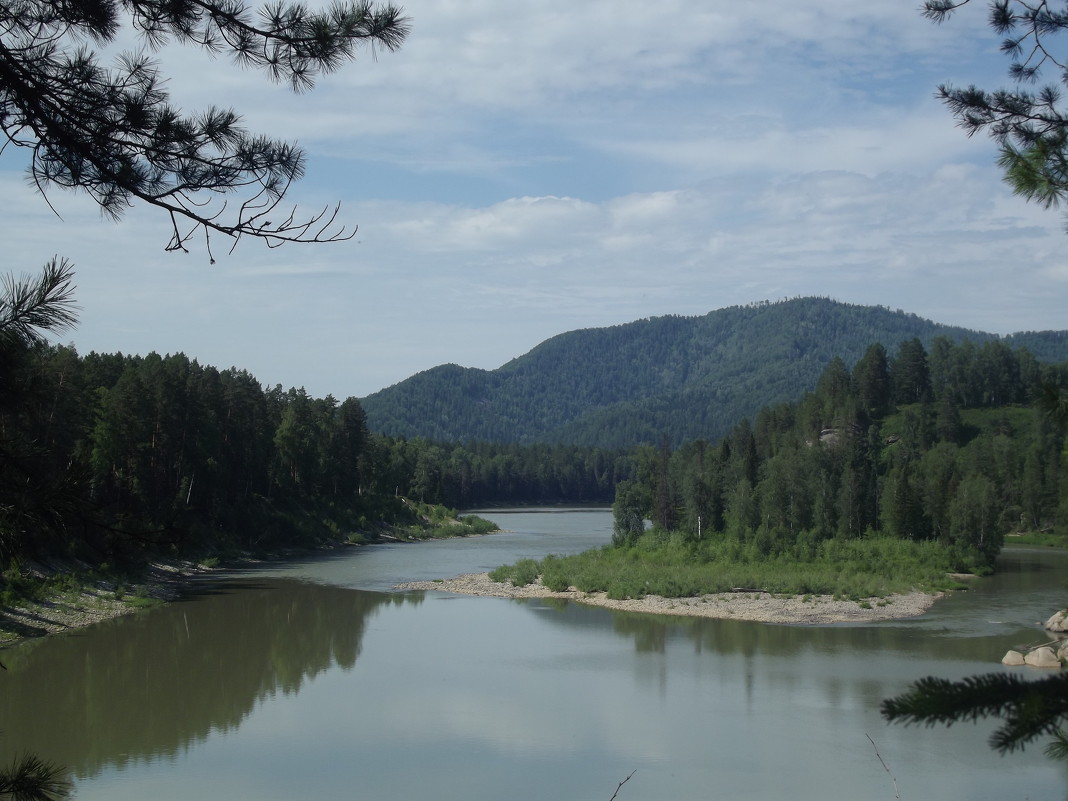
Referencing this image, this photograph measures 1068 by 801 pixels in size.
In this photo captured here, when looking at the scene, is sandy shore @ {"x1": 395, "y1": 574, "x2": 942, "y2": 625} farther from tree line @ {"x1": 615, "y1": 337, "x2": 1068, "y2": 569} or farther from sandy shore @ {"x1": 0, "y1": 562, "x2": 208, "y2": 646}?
sandy shore @ {"x1": 0, "y1": 562, "x2": 208, "y2": 646}

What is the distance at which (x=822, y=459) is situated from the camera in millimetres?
61938

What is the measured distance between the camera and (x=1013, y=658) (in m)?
26.6

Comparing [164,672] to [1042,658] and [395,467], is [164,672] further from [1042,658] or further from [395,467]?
[395,467]

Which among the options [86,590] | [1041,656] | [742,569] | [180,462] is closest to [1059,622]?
[1041,656]

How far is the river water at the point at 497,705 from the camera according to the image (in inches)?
712

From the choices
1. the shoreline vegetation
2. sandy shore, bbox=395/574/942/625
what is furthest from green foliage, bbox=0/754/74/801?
sandy shore, bbox=395/574/942/625

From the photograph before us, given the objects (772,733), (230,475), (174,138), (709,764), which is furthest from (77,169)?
(230,475)

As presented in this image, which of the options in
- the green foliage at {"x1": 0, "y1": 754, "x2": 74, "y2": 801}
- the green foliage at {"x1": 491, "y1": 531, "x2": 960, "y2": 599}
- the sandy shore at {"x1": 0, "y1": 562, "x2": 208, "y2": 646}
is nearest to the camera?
the green foliage at {"x1": 0, "y1": 754, "x2": 74, "y2": 801}

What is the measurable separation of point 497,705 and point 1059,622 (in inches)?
745

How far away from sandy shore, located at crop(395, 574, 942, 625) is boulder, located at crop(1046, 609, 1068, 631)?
5.64 meters

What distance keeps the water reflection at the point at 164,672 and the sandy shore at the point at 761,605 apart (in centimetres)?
856

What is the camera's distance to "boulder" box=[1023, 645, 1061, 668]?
25.7 meters

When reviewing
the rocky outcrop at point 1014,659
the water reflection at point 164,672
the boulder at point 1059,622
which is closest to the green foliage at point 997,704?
the water reflection at point 164,672

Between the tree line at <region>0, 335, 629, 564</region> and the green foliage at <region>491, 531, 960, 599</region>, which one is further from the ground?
the tree line at <region>0, 335, 629, 564</region>
